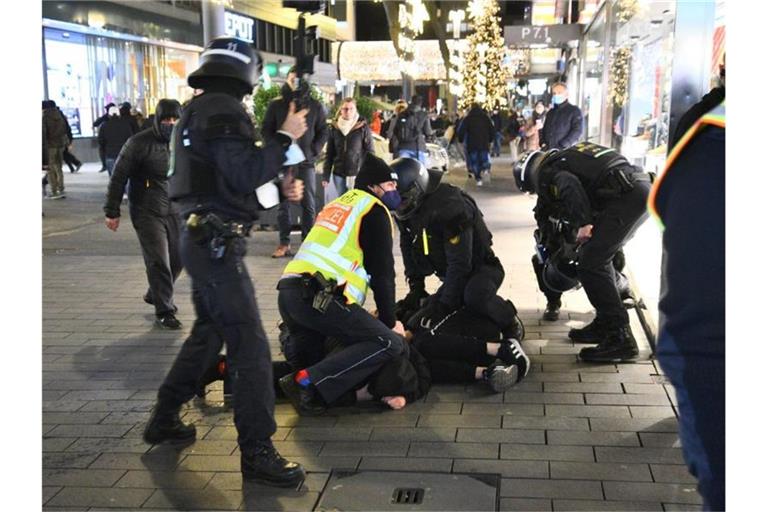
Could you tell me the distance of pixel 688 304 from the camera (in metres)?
1.71

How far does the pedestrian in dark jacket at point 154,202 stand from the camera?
6.72 m

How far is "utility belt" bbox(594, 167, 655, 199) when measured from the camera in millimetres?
5816

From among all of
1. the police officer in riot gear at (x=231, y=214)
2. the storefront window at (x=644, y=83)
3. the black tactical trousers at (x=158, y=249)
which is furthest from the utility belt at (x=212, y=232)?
the storefront window at (x=644, y=83)

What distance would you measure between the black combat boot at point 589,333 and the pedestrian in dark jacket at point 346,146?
5.38 m

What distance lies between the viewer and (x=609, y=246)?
5859mm

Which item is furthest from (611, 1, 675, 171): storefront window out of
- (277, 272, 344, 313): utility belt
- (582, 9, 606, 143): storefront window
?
(277, 272, 344, 313): utility belt

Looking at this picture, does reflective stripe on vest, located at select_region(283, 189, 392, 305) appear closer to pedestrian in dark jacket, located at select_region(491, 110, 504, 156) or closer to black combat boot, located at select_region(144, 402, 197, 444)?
black combat boot, located at select_region(144, 402, 197, 444)

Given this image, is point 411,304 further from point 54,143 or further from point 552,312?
point 54,143

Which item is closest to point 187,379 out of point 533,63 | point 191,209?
point 191,209

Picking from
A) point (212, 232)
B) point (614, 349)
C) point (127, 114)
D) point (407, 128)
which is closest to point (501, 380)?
point (614, 349)

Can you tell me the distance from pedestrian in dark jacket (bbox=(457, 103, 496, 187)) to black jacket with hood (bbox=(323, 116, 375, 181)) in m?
7.57

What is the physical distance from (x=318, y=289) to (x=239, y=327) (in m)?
0.77
